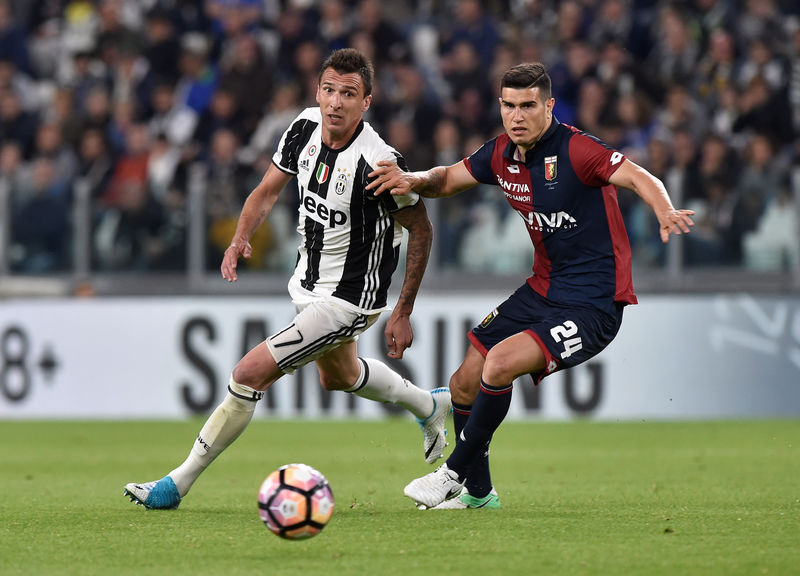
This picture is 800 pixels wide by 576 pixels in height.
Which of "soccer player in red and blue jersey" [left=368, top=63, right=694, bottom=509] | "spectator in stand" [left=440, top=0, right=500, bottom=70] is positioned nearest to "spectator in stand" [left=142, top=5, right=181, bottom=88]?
"spectator in stand" [left=440, top=0, right=500, bottom=70]

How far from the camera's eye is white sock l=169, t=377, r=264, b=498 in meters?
7.02

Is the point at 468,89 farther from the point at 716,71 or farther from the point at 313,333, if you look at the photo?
the point at 313,333

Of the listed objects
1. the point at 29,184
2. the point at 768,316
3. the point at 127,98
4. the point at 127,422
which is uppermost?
the point at 127,98

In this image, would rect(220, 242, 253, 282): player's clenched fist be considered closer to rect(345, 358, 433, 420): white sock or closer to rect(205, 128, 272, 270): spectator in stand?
rect(345, 358, 433, 420): white sock

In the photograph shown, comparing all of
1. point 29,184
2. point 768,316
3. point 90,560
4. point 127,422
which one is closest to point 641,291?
point 768,316

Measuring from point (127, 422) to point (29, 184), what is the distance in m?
2.91

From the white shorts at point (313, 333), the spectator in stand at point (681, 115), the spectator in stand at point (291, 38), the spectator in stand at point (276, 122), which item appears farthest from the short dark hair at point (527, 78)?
the spectator in stand at point (291, 38)

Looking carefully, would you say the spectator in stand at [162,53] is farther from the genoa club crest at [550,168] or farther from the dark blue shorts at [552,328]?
the genoa club crest at [550,168]

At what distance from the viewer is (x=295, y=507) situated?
5602 millimetres

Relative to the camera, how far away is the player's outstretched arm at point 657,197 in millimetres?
6113

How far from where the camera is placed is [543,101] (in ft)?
22.7

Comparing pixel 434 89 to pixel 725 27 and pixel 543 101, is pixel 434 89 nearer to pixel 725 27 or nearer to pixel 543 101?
pixel 725 27

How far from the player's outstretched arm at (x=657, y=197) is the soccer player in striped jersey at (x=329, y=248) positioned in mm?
1208

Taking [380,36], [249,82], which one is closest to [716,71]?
[380,36]
